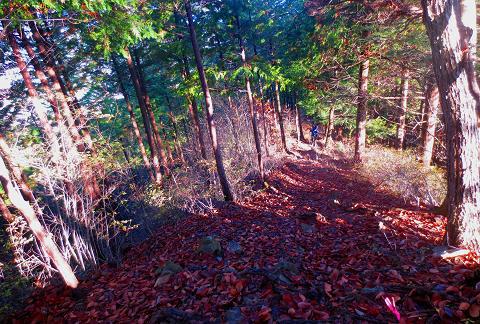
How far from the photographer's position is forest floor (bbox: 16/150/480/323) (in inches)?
118

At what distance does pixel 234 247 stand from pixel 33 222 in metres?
3.89

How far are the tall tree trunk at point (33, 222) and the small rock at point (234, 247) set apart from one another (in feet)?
10.4

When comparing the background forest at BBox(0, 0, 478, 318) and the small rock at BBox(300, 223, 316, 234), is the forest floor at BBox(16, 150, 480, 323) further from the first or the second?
the background forest at BBox(0, 0, 478, 318)

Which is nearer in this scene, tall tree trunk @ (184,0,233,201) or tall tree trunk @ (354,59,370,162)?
tall tree trunk @ (184,0,233,201)

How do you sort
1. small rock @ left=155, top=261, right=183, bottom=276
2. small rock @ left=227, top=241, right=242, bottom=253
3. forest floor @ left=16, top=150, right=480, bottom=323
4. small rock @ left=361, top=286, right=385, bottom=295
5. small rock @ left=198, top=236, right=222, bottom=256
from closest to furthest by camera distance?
forest floor @ left=16, top=150, right=480, bottom=323, small rock @ left=361, top=286, right=385, bottom=295, small rock @ left=155, top=261, right=183, bottom=276, small rock @ left=198, top=236, right=222, bottom=256, small rock @ left=227, top=241, right=242, bottom=253

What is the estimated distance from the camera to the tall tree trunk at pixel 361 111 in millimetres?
11268

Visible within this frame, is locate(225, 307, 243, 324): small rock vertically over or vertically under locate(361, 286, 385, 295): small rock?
over

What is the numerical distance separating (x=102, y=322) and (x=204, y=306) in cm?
163

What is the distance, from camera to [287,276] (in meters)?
3.92

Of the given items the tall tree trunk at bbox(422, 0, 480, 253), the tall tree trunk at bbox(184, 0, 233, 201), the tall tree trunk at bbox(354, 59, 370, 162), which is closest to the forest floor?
the tall tree trunk at bbox(422, 0, 480, 253)

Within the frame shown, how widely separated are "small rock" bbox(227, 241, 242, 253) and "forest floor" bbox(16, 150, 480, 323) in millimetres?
54

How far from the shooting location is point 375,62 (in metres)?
11.6

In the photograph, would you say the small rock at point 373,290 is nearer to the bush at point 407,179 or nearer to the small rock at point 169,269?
the small rock at point 169,269

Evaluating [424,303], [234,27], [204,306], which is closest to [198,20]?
[234,27]
